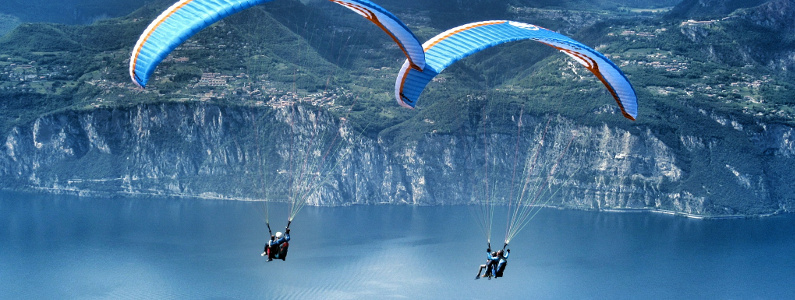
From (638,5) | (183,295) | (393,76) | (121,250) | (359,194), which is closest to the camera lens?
(183,295)

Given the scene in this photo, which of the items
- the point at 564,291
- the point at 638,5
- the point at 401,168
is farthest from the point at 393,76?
the point at 638,5

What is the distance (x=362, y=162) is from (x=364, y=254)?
20.3 meters

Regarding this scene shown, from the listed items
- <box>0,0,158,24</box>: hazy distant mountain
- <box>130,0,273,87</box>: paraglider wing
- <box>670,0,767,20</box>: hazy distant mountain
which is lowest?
<box>130,0,273,87</box>: paraglider wing

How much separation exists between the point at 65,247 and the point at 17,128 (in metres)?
26.0

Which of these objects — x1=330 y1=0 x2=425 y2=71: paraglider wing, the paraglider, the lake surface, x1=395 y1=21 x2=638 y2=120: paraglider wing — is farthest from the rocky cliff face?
x1=330 y1=0 x2=425 y2=71: paraglider wing

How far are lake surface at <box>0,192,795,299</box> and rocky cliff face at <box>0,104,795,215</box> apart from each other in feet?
9.41

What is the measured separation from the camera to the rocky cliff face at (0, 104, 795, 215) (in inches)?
2820

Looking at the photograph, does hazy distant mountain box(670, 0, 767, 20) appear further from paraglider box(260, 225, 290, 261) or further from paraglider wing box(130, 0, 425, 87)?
paraglider wing box(130, 0, 425, 87)

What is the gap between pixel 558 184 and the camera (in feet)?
240

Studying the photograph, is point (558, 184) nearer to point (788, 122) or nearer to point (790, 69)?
point (788, 122)

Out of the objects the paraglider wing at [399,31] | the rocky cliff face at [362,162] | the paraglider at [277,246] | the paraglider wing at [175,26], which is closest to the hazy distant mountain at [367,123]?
the rocky cliff face at [362,162]

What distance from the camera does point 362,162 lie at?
73562 millimetres

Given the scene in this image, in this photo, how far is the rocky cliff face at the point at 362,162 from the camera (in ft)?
235

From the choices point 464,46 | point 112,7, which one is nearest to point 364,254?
point 464,46
